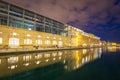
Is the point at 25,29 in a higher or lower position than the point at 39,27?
lower

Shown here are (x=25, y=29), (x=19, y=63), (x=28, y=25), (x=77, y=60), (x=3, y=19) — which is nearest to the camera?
(x=19, y=63)

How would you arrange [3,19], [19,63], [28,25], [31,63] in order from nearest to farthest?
1. [19,63]
2. [31,63]
3. [3,19]
4. [28,25]

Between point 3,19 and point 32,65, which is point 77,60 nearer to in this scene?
point 32,65

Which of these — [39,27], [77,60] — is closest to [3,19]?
[39,27]

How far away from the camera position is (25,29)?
209 feet

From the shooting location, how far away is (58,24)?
10350cm

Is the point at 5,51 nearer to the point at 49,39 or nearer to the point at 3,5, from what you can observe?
the point at 3,5

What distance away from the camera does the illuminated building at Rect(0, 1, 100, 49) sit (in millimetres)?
52856

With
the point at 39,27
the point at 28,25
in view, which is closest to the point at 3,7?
the point at 28,25

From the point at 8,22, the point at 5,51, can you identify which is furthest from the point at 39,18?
the point at 5,51

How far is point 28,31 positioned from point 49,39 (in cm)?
2173

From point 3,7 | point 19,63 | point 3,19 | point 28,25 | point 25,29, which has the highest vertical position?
point 3,7

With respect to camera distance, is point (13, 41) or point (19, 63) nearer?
point (19, 63)

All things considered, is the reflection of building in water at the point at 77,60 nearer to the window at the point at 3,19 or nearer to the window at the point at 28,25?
the window at the point at 3,19
